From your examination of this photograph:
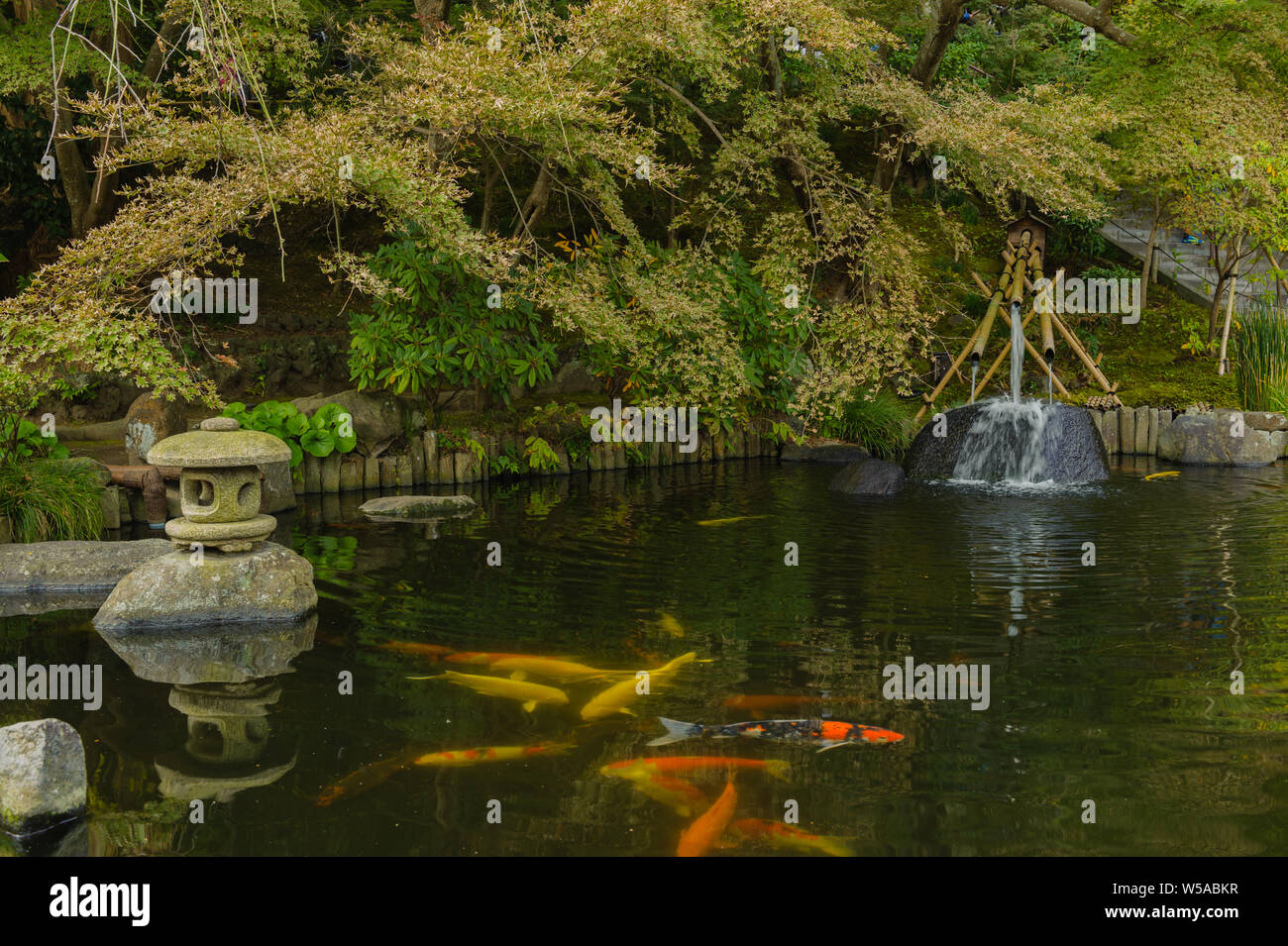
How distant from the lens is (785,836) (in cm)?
409

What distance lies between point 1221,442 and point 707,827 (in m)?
11.4

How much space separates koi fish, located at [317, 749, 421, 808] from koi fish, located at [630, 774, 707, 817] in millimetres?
960

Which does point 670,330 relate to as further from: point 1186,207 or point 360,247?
point 360,247

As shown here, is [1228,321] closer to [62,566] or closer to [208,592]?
[208,592]

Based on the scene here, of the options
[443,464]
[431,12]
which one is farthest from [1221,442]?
[431,12]

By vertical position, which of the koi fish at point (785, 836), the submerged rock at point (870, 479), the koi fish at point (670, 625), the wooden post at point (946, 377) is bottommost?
the koi fish at point (785, 836)

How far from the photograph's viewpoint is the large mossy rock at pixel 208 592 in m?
7.01

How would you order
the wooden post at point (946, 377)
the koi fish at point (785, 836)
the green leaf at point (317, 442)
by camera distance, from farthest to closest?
the wooden post at point (946, 377) → the green leaf at point (317, 442) → the koi fish at point (785, 836)

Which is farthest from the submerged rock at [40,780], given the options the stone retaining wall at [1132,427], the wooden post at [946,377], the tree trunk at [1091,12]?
the tree trunk at [1091,12]

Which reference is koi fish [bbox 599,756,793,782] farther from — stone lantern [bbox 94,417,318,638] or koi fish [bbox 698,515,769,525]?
koi fish [bbox 698,515,769,525]

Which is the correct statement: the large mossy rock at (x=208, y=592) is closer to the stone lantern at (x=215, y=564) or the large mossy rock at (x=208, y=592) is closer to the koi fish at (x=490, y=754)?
the stone lantern at (x=215, y=564)

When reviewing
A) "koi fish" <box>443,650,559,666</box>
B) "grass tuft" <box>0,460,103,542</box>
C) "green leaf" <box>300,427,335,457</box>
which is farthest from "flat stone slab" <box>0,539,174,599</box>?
"green leaf" <box>300,427,335,457</box>

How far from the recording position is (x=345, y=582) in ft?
26.2

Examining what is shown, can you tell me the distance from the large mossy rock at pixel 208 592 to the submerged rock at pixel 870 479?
595 centimetres
